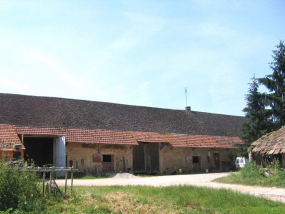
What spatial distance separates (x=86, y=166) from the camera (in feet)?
81.1

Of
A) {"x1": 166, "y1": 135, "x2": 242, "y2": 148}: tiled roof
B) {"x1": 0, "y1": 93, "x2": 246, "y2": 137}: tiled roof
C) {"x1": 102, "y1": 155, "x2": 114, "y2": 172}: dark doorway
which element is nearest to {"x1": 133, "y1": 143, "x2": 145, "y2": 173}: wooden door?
{"x1": 0, "y1": 93, "x2": 246, "y2": 137}: tiled roof

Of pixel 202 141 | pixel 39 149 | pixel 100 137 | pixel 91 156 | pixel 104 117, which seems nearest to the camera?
pixel 91 156

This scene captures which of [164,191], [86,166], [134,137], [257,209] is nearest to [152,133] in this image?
[134,137]

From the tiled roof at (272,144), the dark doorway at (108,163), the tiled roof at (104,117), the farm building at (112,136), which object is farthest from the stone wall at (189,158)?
the tiled roof at (272,144)

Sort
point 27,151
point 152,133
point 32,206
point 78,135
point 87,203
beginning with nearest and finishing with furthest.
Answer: point 32,206, point 87,203, point 78,135, point 27,151, point 152,133

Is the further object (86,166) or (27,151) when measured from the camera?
(27,151)

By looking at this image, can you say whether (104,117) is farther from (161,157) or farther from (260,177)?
(260,177)

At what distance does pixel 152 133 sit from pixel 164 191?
16.2m

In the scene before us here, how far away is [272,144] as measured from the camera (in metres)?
20.2

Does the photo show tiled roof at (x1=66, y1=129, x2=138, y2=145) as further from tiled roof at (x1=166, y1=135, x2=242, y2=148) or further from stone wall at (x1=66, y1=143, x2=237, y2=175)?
tiled roof at (x1=166, y1=135, x2=242, y2=148)

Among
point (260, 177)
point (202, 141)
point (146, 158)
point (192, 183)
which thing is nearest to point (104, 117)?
point (146, 158)

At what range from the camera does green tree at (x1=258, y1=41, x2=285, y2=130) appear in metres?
28.2

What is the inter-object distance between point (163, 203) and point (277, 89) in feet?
70.8

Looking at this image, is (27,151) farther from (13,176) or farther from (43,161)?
(13,176)
